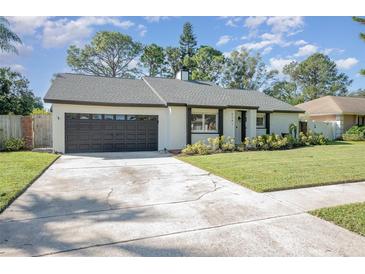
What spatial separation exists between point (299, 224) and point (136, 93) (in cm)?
1308

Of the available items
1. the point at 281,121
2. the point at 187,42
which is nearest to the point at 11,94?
the point at 281,121

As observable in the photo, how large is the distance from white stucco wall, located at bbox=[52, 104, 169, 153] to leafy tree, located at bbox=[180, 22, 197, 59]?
27.3 meters

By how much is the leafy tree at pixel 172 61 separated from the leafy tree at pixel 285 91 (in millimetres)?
15719

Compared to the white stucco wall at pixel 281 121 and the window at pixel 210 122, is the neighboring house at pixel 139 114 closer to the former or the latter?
the window at pixel 210 122

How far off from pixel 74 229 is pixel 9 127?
42.7ft

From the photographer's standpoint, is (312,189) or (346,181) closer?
(312,189)

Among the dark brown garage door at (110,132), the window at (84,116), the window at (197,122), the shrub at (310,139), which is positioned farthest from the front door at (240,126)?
the window at (84,116)

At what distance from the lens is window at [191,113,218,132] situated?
15.6 meters

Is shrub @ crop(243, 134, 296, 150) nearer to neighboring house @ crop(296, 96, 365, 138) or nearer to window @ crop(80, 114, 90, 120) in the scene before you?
window @ crop(80, 114, 90, 120)

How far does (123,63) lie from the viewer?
35875 millimetres

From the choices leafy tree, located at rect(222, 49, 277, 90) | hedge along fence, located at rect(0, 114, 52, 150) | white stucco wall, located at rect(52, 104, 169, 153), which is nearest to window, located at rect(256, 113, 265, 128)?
white stucco wall, located at rect(52, 104, 169, 153)

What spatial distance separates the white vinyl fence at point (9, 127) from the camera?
45.7 ft
